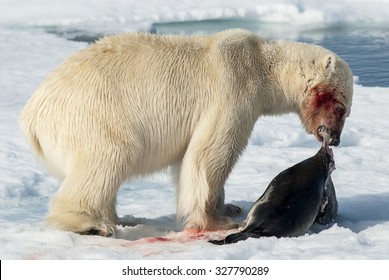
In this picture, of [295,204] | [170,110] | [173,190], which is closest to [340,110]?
[295,204]

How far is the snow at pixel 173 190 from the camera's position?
13.9 ft

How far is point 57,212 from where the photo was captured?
15.7ft

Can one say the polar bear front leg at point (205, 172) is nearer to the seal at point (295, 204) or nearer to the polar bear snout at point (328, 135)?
the seal at point (295, 204)

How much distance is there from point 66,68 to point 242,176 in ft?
7.40

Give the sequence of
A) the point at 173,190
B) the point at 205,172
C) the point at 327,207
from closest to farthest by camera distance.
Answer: the point at 205,172 → the point at 327,207 → the point at 173,190

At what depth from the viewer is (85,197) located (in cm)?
478

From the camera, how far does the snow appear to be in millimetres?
4246

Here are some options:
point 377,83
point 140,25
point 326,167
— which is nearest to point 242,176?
point 326,167

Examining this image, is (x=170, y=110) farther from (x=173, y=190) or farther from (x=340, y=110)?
(x=173, y=190)

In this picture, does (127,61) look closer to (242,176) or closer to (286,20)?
(242,176)

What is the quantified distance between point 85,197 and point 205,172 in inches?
31.4

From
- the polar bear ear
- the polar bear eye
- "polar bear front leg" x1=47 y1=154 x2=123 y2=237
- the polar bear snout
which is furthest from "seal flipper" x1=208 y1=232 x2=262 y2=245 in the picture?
the polar bear ear

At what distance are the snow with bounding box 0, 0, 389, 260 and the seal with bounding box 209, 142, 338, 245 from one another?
15cm

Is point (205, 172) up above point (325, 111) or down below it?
below
